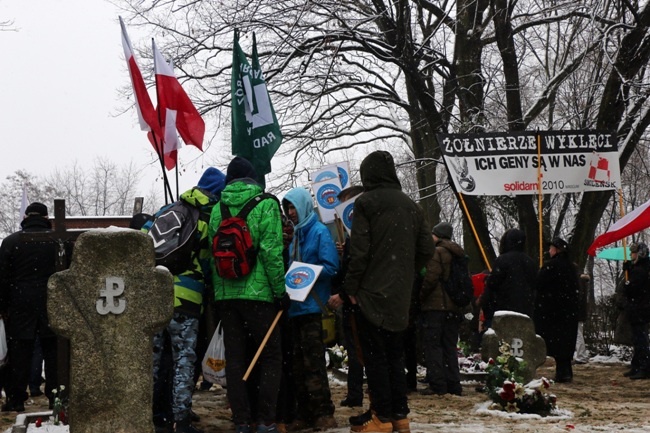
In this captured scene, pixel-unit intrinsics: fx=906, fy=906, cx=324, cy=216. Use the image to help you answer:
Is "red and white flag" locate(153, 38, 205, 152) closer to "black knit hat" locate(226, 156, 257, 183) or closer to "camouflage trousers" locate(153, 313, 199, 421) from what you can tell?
"black knit hat" locate(226, 156, 257, 183)

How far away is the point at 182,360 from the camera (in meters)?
6.44

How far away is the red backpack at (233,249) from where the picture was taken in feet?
20.1

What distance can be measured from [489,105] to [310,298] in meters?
15.0

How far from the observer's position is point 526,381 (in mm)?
8602

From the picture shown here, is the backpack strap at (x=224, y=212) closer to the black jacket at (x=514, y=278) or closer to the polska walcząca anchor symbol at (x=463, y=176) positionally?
the black jacket at (x=514, y=278)

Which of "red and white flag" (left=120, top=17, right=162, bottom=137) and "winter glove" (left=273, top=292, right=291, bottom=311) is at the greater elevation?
"red and white flag" (left=120, top=17, right=162, bottom=137)

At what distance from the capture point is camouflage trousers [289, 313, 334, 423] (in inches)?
272

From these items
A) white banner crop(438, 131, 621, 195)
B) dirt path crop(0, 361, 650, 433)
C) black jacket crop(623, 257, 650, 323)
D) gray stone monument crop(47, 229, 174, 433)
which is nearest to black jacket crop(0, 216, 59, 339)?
dirt path crop(0, 361, 650, 433)

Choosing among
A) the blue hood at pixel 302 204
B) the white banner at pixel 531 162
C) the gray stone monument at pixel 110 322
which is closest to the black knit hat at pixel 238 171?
the blue hood at pixel 302 204

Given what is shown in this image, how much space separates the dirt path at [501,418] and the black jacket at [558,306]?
52 centimetres

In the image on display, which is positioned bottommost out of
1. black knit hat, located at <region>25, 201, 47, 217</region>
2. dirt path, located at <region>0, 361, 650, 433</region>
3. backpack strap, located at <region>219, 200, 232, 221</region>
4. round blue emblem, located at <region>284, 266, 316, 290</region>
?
dirt path, located at <region>0, 361, 650, 433</region>

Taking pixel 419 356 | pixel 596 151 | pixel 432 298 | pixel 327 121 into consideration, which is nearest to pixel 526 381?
pixel 432 298

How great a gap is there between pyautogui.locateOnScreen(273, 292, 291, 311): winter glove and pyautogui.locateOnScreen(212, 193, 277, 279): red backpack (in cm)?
33

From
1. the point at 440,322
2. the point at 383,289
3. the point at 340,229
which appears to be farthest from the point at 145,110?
the point at 440,322
